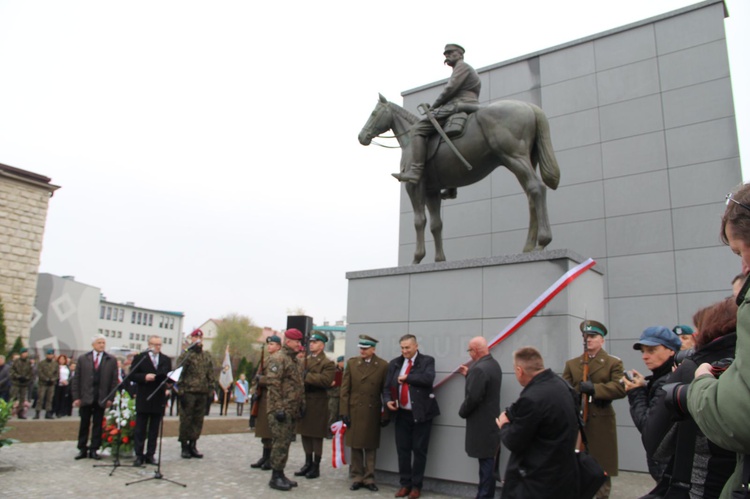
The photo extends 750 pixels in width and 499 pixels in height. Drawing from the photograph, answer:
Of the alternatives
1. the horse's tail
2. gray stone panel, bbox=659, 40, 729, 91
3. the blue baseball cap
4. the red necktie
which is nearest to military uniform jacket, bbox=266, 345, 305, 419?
the red necktie

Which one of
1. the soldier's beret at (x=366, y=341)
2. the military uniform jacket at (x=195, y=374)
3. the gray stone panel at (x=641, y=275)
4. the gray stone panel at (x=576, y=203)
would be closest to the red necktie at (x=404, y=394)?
the soldier's beret at (x=366, y=341)

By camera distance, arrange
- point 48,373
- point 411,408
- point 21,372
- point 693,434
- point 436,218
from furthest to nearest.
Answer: point 48,373, point 21,372, point 436,218, point 411,408, point 693,434

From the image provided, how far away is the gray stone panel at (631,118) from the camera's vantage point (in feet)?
36.1

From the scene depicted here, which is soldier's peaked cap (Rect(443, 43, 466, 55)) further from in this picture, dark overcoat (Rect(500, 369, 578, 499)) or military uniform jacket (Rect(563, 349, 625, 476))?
dark overcoat (Rect(500, 369, 578, 499))

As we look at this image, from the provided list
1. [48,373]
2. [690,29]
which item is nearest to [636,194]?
[690,29]

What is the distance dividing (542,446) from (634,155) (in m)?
8.84

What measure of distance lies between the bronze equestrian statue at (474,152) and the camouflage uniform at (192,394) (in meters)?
4.08

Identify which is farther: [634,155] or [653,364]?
[634,155]

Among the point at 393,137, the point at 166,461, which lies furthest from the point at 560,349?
the point at 166,461

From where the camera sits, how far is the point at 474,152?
26.7 ft

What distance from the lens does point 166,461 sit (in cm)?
888

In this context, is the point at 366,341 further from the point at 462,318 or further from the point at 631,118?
the point at 631,118

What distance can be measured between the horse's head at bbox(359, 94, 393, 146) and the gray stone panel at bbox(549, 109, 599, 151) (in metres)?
4.50

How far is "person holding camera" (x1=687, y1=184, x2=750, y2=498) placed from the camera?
1.69m
